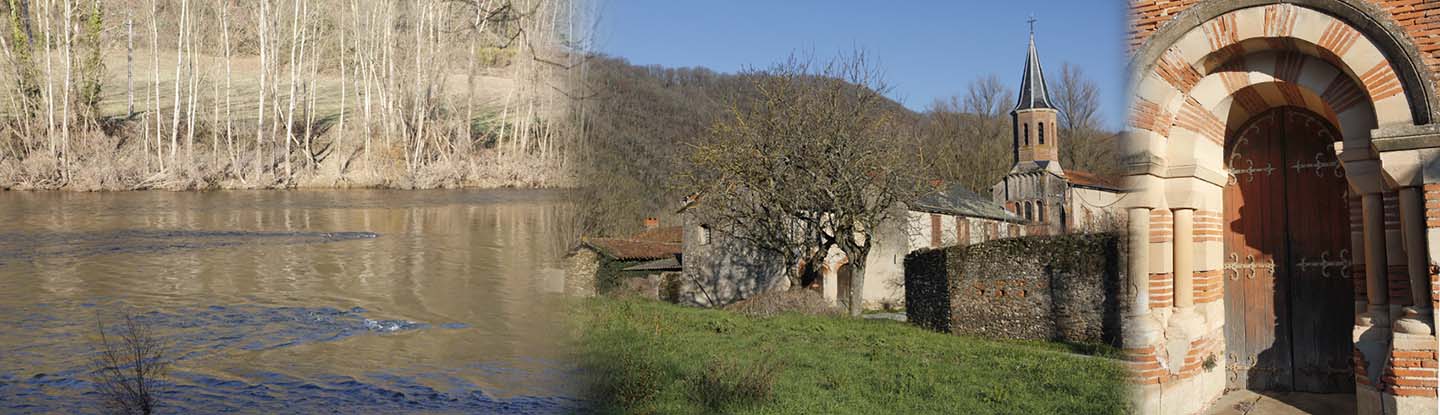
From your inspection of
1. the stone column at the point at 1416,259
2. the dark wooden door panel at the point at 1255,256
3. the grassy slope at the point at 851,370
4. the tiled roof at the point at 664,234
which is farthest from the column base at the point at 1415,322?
the tiled roof at the point at 664,234

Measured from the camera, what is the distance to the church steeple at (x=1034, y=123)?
13938 mm

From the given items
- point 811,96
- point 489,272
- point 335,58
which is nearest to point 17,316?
point 489,272

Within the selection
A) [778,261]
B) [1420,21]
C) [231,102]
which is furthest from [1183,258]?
[231,102]

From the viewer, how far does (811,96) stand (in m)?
20.2

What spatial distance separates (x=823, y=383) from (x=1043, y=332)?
7590 mm

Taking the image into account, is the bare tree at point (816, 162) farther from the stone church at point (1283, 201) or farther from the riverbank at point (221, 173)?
the stone church at point (1283, 201)

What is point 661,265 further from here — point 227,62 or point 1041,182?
point 227,62

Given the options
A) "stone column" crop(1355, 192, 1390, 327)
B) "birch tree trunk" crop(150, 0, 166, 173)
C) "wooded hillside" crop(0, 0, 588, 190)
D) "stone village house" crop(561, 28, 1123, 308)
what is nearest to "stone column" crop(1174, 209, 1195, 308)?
"stone column" crop(1355, 192, 1390, 327)

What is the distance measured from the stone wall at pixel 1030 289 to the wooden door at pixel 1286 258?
571 cm

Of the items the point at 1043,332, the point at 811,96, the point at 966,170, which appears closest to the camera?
the point at 1043,332

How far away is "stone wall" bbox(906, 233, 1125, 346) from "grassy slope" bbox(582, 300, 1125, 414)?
2339mm

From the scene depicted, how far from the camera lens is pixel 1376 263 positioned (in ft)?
19.3

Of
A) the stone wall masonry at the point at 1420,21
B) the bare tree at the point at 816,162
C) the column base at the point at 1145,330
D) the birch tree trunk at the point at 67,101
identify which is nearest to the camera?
the stone wall masonry at the point at 1420,21

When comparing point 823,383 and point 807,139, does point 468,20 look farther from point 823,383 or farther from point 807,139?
point 807,139
